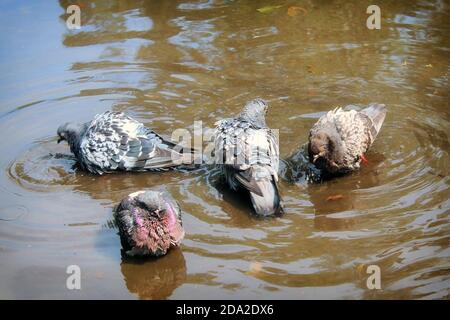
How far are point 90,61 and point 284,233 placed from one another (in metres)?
4.65

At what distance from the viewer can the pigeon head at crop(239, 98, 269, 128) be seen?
21.5 ft

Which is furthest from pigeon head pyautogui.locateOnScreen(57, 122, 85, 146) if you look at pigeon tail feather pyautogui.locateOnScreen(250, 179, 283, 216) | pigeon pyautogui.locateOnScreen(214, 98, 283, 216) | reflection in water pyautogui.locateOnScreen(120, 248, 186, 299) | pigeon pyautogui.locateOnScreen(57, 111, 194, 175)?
pigeon tail feather pyautogui.locateOnScreen(250, 179, 283, 216)

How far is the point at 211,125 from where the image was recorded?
7023 mm

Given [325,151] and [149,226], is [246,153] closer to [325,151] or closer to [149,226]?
[325,151]

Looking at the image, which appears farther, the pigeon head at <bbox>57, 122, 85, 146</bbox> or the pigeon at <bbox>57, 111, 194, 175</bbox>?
the pigeon head at <bbox>57, 122, 85, 146</bbox>

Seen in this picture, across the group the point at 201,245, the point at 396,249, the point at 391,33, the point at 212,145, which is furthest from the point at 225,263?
the point at 391,33

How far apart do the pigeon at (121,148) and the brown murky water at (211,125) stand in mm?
145

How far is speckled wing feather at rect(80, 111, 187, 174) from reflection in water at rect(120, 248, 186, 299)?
1.48 m

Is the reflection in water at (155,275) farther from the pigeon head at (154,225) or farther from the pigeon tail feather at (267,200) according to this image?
the pigeon tail feather at (267,200)

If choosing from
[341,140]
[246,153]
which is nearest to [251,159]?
[246,153]

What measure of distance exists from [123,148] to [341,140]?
2218mm

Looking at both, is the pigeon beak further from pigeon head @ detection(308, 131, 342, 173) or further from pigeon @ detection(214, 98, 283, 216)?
pigeon @ detection(214, 98, 283, 216)

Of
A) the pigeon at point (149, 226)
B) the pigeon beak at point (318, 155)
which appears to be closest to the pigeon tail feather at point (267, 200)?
the pigeon beak at point (318, 155)

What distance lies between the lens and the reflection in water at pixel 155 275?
15.4ft
